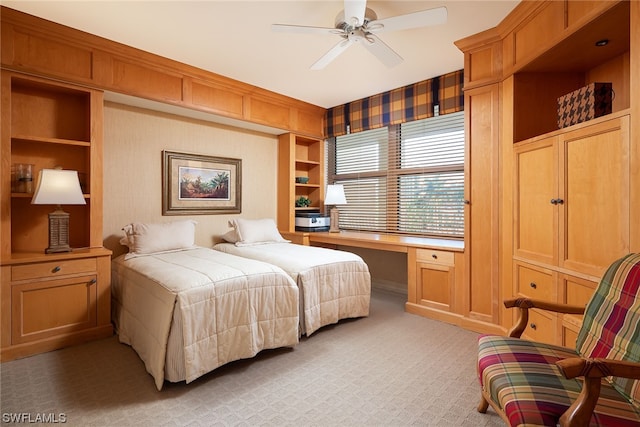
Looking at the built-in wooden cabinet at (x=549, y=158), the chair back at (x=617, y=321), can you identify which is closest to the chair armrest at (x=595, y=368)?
the chair back at (x=617, y=321)

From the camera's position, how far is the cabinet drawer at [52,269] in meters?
2.39

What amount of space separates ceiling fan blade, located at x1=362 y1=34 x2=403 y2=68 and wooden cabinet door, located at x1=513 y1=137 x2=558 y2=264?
1.24 m

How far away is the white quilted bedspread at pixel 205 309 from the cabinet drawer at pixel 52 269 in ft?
0.87

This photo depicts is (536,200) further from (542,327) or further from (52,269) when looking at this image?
(52,269)

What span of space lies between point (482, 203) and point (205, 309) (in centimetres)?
246

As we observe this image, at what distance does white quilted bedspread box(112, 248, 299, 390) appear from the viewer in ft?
6.59

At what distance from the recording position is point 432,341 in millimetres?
2713

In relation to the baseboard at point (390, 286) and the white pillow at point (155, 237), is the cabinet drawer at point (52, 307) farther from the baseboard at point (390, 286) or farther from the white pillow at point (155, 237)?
the baseboard at point (390, 286)

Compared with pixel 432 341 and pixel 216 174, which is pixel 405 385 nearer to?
pixel 432 341

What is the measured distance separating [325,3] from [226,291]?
2.19m

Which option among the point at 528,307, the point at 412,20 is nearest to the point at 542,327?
the point at 528,307

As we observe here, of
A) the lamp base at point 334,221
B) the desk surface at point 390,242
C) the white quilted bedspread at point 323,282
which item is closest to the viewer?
the white quilted bedspread at point 323,282

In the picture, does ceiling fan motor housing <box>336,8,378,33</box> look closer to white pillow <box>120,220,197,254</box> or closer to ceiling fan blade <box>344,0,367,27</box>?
ceiling fan blade <box>344,0,367,27</box>

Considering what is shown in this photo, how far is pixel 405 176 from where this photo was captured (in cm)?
427
